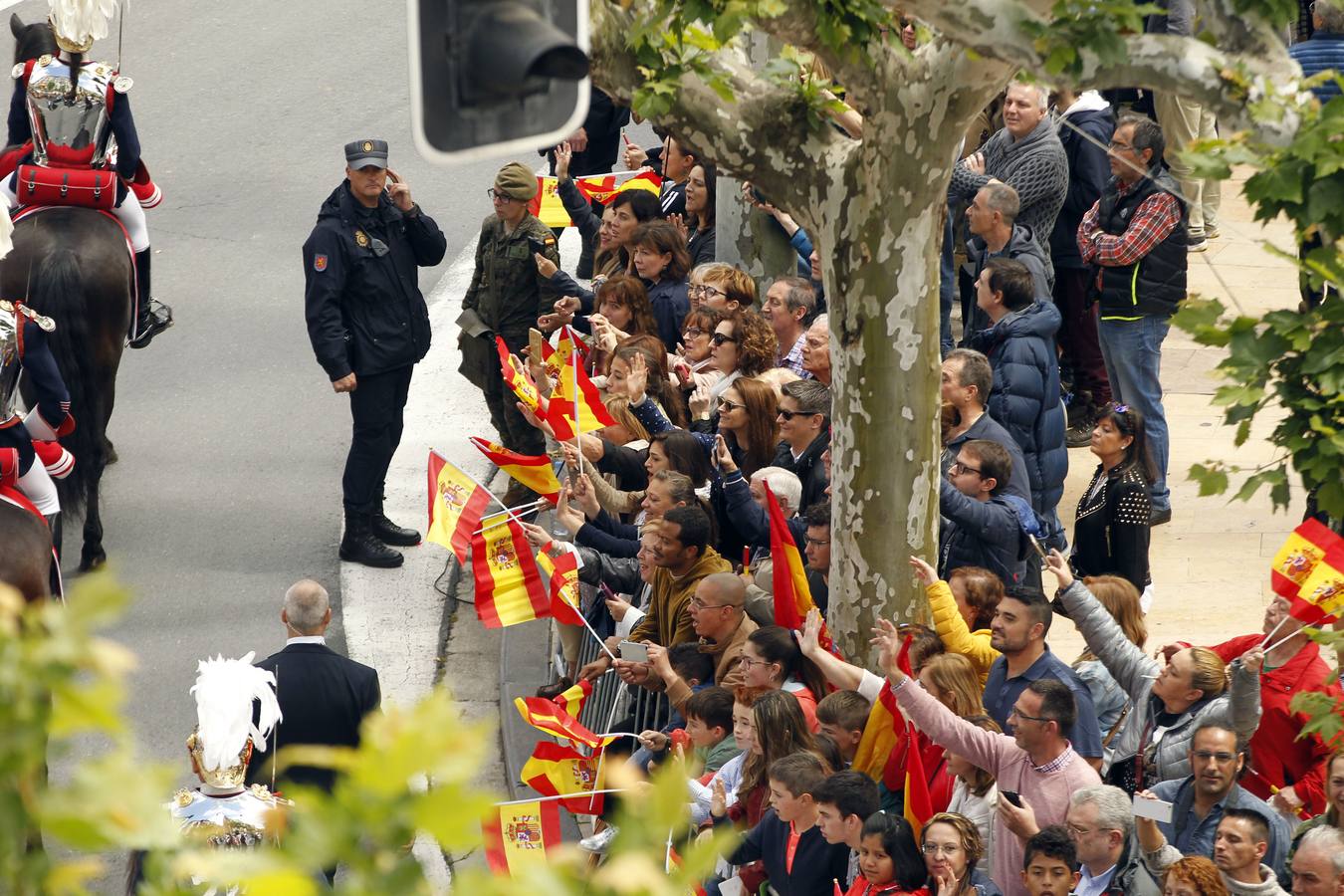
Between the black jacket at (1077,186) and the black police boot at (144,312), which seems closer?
the black jacket at (1077,186)

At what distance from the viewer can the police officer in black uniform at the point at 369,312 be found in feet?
36.4

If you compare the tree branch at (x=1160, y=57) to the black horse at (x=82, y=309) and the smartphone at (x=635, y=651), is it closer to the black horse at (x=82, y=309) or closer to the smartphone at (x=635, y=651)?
the smartphone at (x=635, y=651)

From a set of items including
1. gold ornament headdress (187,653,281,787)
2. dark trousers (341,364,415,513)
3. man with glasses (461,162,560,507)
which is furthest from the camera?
man with glasses (461,162,560,507)

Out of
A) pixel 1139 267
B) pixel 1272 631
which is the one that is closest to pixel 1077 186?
pixel 1139 267

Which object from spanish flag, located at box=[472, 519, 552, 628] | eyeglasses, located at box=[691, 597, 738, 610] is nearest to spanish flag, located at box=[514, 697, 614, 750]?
eyeglasses, located at box=[691, 597, 738, 610]

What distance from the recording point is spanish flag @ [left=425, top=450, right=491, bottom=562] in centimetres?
951

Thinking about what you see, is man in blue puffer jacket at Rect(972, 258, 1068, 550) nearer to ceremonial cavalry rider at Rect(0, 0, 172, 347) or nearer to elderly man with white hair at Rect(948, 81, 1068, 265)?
elderly man with white hair at Rect(948, 81, 1068, 265)

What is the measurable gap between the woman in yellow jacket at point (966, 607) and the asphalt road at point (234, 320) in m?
3.59

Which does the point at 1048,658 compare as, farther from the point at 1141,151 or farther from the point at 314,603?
the point at 1141,151

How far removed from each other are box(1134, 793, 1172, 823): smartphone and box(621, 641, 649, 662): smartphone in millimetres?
2412

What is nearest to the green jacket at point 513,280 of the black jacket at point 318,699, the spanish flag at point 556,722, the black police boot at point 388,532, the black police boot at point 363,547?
the black police boot at point 388,532

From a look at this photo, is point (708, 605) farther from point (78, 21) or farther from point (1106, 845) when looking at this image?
point (78, 21)

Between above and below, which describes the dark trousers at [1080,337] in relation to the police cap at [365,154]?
below

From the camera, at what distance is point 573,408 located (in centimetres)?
951
